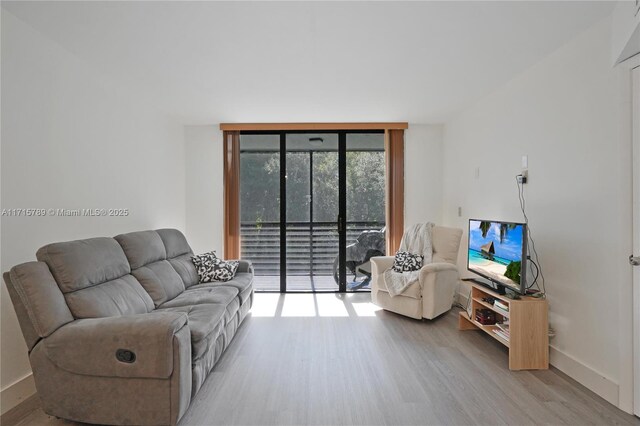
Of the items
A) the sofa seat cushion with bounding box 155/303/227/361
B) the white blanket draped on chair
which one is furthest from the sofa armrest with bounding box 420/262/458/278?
the sofa seat cushion with bounding box 155/303/227/361

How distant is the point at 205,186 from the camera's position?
Answer: 457cm

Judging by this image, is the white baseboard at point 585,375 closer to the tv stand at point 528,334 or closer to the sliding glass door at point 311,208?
the tv stand at point 528,334

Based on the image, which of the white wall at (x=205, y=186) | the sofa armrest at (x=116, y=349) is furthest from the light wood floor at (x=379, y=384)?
the white wall at (x=205, y=186)

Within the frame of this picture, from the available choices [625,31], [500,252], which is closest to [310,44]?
[625,31]

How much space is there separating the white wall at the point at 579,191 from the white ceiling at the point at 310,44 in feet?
0.81

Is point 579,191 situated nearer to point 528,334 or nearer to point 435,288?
point 528,334

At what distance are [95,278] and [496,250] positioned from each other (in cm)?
318

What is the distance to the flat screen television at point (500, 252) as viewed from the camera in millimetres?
2418

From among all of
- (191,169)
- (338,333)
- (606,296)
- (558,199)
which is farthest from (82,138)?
(606,296)

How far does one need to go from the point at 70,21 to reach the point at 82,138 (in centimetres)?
92

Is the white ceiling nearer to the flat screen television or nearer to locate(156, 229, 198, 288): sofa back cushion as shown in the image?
the flat screen television

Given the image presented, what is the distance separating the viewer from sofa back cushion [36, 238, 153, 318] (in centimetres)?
197

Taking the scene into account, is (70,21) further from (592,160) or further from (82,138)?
(592,160)

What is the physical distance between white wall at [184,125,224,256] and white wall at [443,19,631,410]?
3.65 metres
